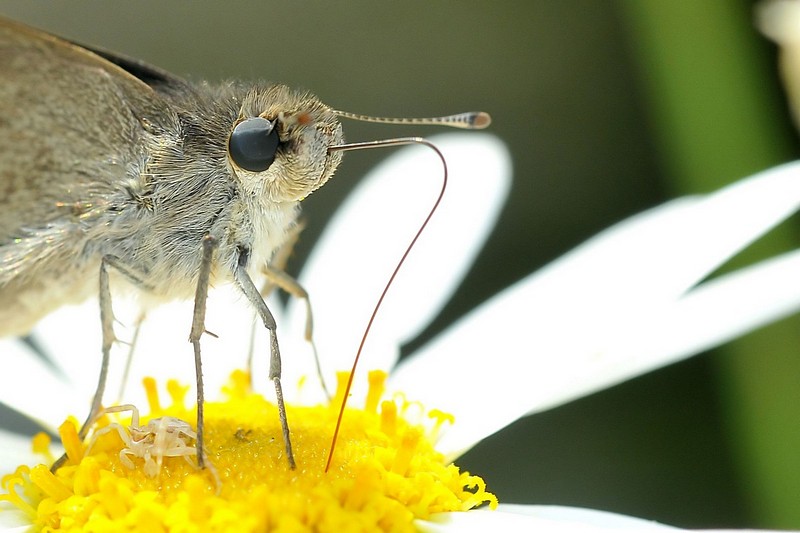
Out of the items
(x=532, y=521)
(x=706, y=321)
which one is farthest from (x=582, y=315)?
(x=532, y=521)

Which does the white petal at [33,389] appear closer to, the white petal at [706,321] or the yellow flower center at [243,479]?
the yellow flower center at [243,479]

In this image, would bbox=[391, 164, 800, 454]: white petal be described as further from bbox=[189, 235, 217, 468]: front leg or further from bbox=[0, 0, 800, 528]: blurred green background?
bbox=[189, 235, 217, 468]: front leg

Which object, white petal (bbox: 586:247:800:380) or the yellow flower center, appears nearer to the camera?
the yellow flower center

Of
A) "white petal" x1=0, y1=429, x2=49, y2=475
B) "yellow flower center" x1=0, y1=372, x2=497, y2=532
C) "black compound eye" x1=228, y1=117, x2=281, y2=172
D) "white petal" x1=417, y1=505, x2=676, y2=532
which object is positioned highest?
"black compound eye" x1=228, y1=117, x2=281, y2=172

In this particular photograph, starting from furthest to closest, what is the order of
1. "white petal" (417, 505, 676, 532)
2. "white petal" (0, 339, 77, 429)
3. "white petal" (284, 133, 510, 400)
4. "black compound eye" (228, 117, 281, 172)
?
1. "white petal" (284, 133, 510, 400)
2. "white petal" (0, 339, 77, 429)
3. "black compound eye" (228, 117, 281, 172)
4. "white petal" (417, 505, 676, 532)

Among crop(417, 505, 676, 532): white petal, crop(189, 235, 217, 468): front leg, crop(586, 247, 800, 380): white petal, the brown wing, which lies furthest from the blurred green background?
the brown wing

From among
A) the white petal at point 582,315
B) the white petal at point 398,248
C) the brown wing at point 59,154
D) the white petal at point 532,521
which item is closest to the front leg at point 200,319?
the brown wing at point 59,154
